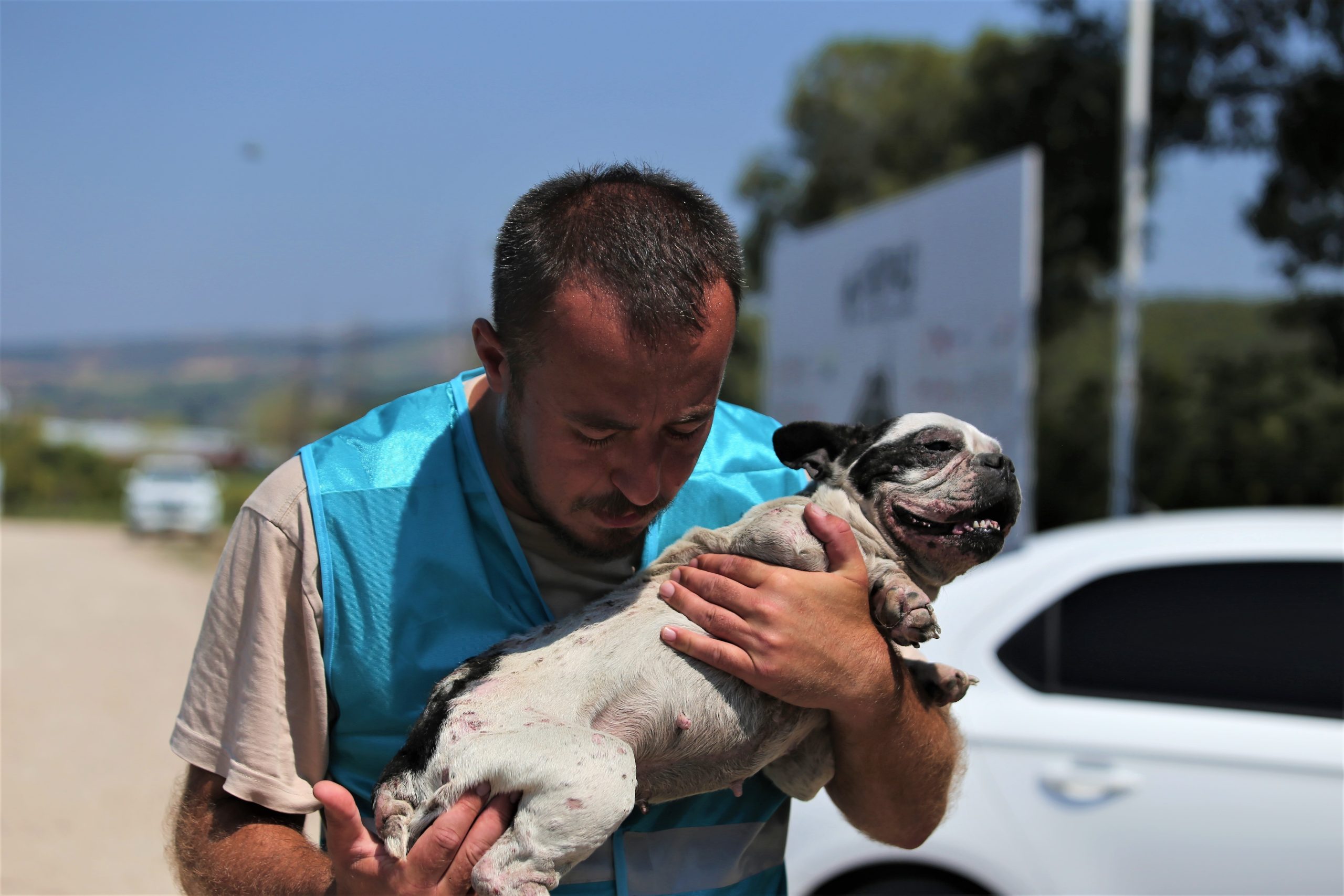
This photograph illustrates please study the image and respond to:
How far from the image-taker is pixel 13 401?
58.4m

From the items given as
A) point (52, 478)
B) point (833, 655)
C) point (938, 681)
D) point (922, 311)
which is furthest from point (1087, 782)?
point (52, 478)

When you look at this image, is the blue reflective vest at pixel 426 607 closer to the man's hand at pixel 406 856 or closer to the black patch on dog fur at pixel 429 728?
Answer: the black patch on dog fur at pixel 429 728

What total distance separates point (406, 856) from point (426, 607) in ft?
1.58

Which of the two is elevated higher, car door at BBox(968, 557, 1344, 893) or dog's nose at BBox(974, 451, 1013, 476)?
dog's nose at BBox(974, 451, 1013, 476)

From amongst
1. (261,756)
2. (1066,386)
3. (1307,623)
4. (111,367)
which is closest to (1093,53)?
(1066,386)

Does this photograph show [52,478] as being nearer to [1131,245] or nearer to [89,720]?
[89,720]

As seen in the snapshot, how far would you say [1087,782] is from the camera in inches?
161

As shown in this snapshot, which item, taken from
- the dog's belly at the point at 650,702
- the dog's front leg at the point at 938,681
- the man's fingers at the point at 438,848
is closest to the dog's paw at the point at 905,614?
the dog's front leg at the point at 938,681

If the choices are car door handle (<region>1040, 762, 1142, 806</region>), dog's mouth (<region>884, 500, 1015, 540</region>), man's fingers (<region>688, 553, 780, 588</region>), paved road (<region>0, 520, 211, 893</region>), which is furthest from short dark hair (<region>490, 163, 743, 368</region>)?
car door handle (<region>1040, 762, 1142, 806</region>)

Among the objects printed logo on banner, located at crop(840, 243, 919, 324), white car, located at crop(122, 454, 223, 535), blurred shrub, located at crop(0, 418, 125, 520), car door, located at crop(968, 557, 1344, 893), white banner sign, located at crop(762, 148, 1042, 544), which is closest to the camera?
car door, located at crop(968, 557, 1344, 893)

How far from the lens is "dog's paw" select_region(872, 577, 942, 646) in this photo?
2.23m

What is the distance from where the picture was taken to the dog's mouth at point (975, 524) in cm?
240

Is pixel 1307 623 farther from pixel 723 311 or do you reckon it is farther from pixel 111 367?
pixel 111 367

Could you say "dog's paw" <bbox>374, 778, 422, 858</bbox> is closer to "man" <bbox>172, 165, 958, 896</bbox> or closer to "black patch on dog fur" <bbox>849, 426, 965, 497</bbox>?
"man" <bbox>172, 165, 958, 896</bbox>
